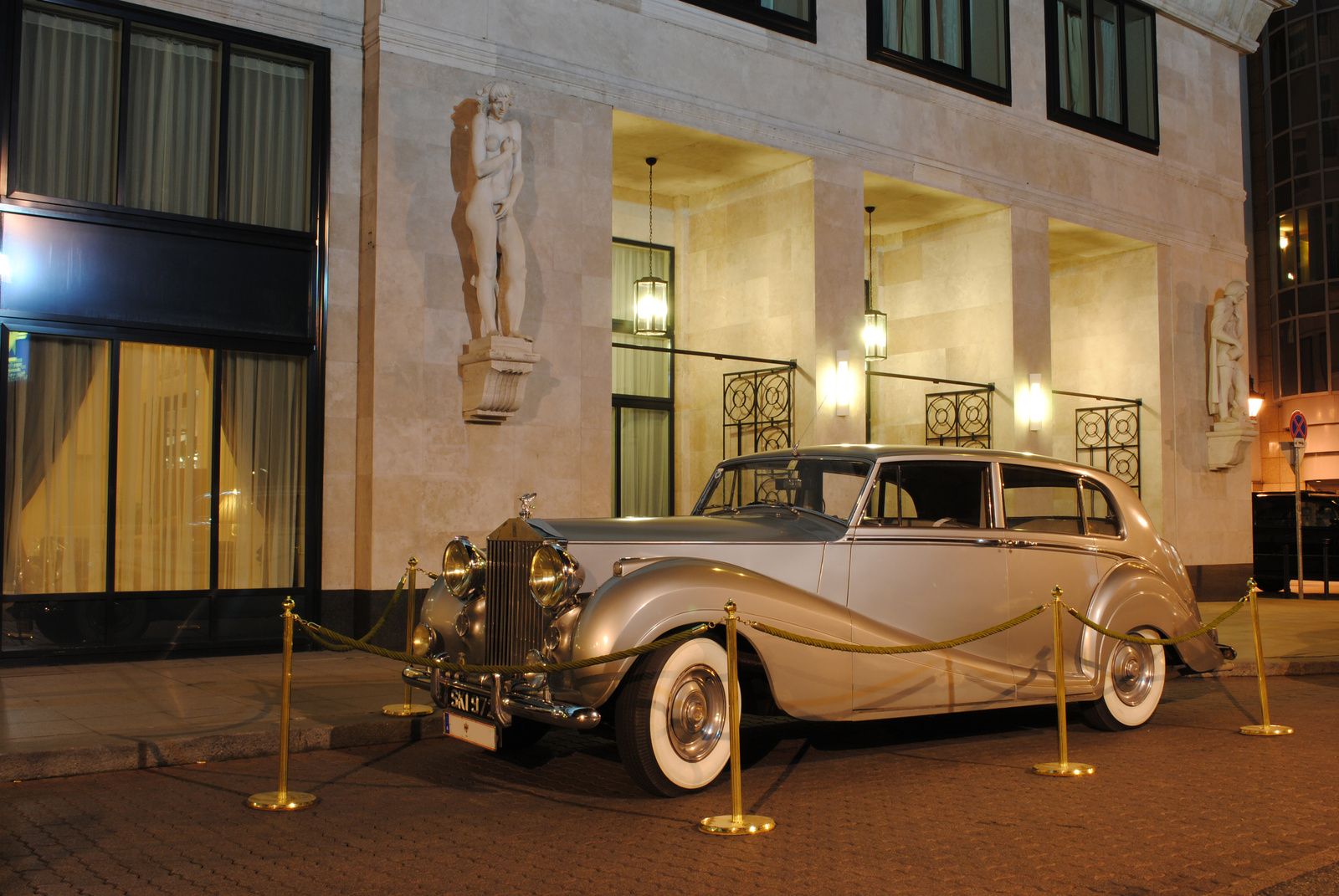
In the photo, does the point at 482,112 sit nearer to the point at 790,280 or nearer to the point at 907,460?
the point at 790,280

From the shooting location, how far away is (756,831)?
4.99 meters

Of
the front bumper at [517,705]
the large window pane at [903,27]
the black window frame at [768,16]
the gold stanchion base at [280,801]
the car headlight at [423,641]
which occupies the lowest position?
the gold stanchion base at [280,801]

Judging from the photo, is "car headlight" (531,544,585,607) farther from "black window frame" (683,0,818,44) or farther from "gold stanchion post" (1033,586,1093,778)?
"black window frame" (683,0,818,44)

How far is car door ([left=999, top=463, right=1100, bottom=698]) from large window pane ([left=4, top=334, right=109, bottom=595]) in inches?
311

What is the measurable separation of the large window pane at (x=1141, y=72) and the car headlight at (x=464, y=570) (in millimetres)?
16263

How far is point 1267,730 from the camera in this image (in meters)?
7.52

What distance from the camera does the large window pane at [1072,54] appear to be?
17.7m

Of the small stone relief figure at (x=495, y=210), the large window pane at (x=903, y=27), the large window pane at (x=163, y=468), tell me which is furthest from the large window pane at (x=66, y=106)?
the large window pane at (x=903, y=27)

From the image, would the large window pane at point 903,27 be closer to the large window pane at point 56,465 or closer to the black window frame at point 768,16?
the black window frame at point 768,16

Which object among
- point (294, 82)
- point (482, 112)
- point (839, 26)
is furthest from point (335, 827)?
point (839, 26)

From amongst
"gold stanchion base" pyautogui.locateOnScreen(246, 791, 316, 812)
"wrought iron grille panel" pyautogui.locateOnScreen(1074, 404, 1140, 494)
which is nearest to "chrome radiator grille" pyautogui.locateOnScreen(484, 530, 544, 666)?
"gold stanchion base" pyautogui.locateOnScreen(246, 791, 316, 812)

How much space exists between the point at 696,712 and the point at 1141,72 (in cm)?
1717

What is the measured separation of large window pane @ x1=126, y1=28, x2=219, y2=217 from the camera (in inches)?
417

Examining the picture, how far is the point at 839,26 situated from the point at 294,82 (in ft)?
23.7
